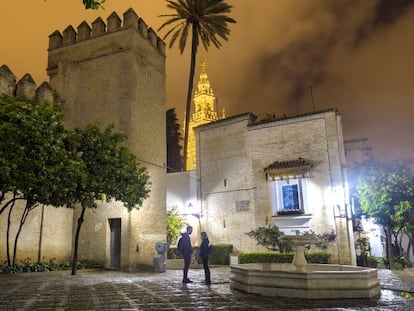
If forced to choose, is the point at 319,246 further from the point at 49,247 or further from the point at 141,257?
the point at 49,247

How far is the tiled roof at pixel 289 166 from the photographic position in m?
20.9

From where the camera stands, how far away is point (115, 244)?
731 inches

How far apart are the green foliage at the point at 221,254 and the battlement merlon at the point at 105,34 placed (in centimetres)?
1171

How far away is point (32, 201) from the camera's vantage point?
13102 mm

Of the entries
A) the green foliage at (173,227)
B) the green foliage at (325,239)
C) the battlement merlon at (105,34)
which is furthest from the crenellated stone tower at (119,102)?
the green foliage at (325,239)

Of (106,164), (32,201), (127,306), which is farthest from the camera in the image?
(106,164)

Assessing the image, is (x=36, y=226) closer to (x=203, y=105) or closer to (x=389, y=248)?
(x=389, y=248)

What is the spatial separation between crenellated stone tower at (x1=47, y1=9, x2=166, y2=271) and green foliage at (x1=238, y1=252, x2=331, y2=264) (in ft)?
14.5

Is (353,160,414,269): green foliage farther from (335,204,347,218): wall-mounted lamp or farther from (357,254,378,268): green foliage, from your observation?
(357,254,378,268): green foliage

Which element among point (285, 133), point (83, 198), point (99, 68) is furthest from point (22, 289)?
point (285, 133)

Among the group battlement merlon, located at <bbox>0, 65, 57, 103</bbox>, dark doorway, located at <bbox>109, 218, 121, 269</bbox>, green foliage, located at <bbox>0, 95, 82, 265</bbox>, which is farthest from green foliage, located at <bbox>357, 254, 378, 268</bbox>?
battlement merlon, located at <bbox>0, 65, 57, 103</bbox>

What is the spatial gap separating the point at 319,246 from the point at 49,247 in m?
13.2

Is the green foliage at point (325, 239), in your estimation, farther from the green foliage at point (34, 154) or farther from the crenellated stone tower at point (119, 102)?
the green foliage at point (34, 154)

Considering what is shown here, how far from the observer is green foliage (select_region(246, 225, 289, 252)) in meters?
20.4
